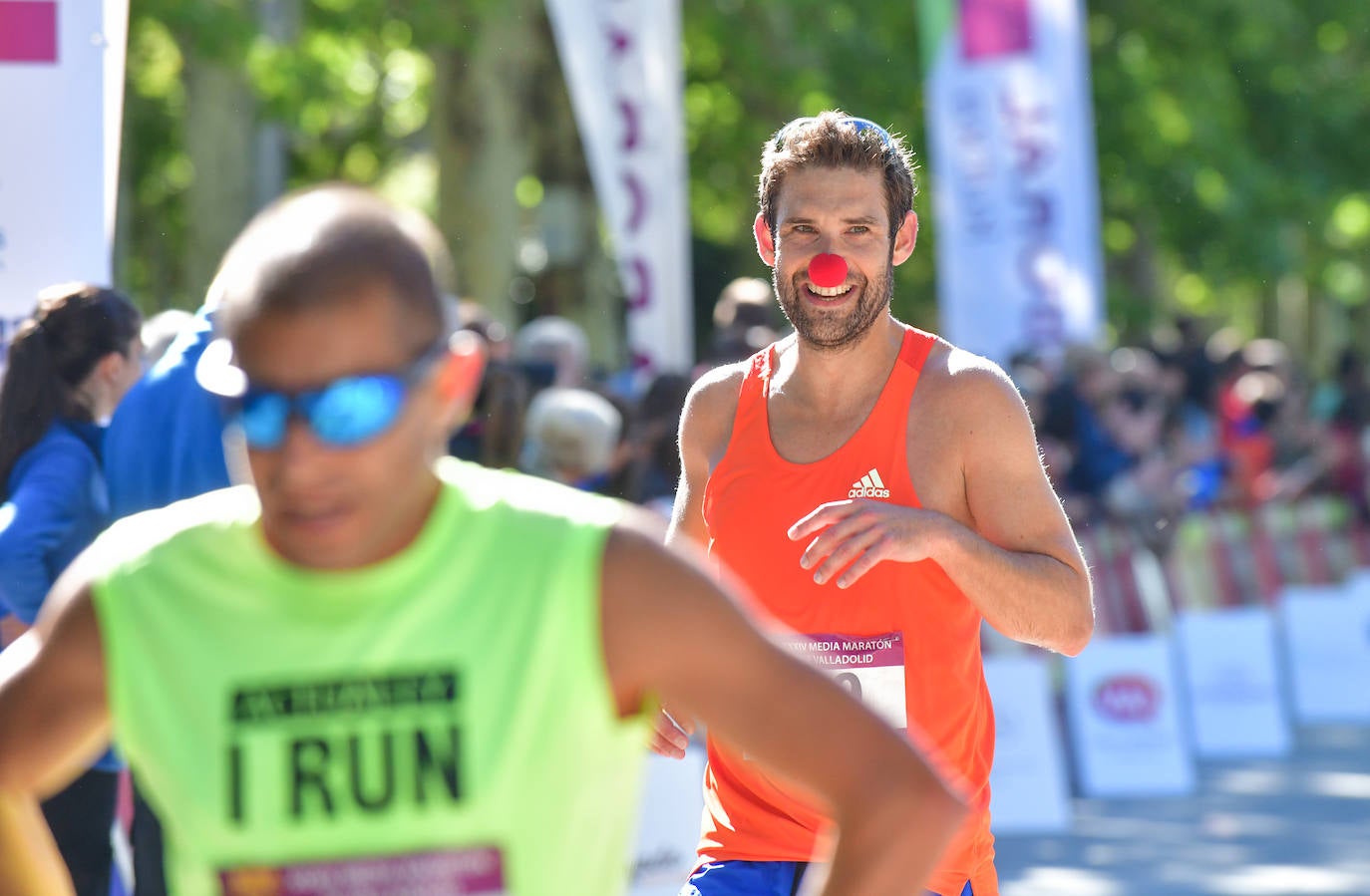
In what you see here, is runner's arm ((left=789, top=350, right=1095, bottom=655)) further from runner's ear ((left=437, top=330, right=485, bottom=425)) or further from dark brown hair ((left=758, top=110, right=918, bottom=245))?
runner's ear ((left=437, top=330, right=485, bottom=425))

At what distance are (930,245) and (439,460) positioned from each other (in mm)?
21525

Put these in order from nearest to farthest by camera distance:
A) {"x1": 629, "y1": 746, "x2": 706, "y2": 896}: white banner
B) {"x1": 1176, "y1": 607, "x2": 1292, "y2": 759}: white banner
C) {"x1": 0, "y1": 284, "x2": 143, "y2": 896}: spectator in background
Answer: {"x1": 0, "y1": 284, "x2": 143, "y2": 896}: spectator in background < {"x1": 629, "y1": 746, "x2": 706, "y2": 896}: white banner < {"x1": 1176, "y1": 607, "x2": 1292, "y2": 759}: white banner

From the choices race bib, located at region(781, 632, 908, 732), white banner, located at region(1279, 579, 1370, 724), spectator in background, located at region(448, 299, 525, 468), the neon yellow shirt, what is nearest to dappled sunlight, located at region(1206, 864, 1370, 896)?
spectator in background, located at region(448, 299, 525, 468)

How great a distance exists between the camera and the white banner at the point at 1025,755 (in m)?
9.96

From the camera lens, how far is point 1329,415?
15.3 meters

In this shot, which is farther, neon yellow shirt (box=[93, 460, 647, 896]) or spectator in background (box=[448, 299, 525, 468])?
spectator in background (box=[448, 299, 525, 468])

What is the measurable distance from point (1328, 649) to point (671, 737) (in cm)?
1049

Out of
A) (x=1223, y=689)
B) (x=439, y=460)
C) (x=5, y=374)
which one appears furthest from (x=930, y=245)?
(x=439, y=460)

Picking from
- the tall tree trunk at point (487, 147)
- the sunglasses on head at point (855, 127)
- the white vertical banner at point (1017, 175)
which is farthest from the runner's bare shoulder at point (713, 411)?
the tall tree trunk at point (487, 147)

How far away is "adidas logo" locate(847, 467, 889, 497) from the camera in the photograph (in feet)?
11.7

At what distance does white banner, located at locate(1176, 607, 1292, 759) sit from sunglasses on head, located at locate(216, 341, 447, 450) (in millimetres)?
10475

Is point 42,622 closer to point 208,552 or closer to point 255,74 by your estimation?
point 208,552

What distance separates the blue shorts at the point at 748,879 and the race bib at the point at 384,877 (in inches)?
68.1

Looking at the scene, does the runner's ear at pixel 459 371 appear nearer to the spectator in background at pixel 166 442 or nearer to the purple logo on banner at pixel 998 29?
the spectator in background at pixel 166 442
